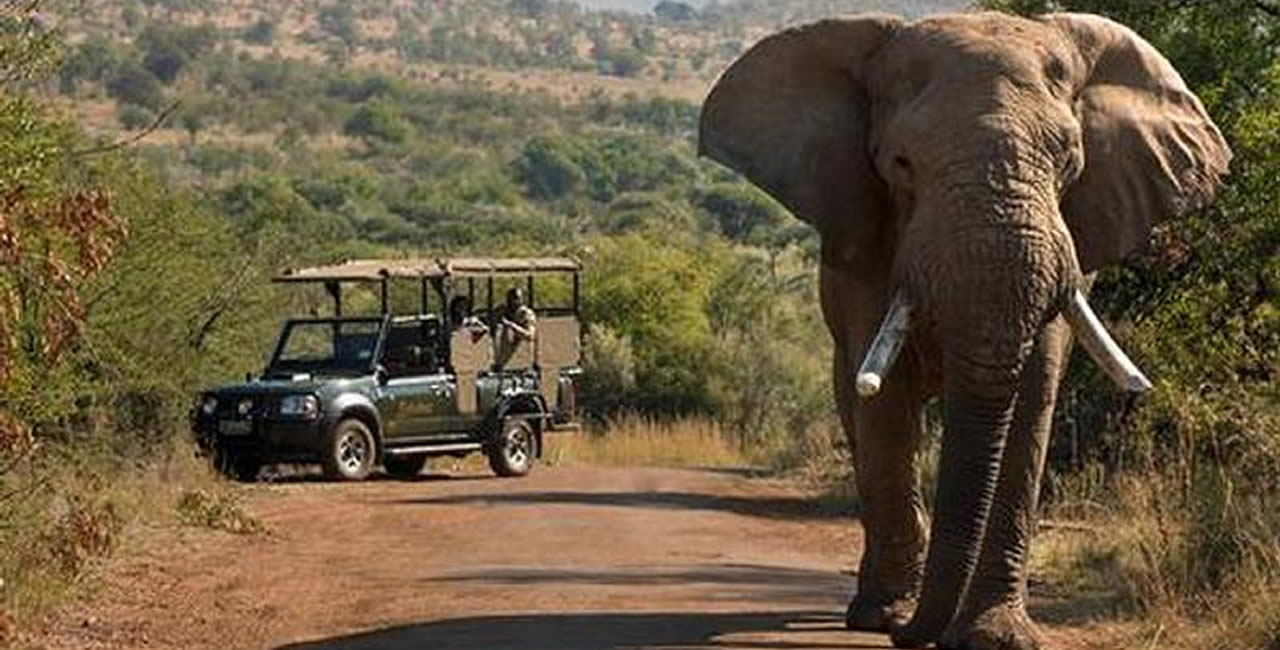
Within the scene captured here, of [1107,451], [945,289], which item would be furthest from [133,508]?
[945,289]

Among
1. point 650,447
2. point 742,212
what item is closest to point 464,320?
point 650,447

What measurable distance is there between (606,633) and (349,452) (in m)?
16.6

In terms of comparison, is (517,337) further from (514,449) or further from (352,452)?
(352,452)

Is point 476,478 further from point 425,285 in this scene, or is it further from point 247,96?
point 247,96

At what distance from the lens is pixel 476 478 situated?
109 ft

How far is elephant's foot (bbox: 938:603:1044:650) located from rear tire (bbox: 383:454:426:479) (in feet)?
65.5

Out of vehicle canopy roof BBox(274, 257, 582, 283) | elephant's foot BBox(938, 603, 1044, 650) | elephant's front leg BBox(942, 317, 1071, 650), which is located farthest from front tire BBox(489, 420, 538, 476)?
elephant's foot BBox(938, 603, 1044, 650)

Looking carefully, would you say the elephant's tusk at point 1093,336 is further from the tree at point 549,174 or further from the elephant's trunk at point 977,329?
the tree at point 549,174

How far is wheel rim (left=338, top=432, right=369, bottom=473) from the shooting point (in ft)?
99.2

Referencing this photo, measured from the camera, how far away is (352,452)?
3055 centimetres

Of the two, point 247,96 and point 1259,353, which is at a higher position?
point 1259,353

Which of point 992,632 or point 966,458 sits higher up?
point 966,458

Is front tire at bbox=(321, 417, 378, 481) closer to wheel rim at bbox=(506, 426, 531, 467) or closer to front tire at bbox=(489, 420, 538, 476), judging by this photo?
front tire at bbox=(489, 420, 538, 476)

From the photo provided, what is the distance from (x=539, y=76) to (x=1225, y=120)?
16083 cm
